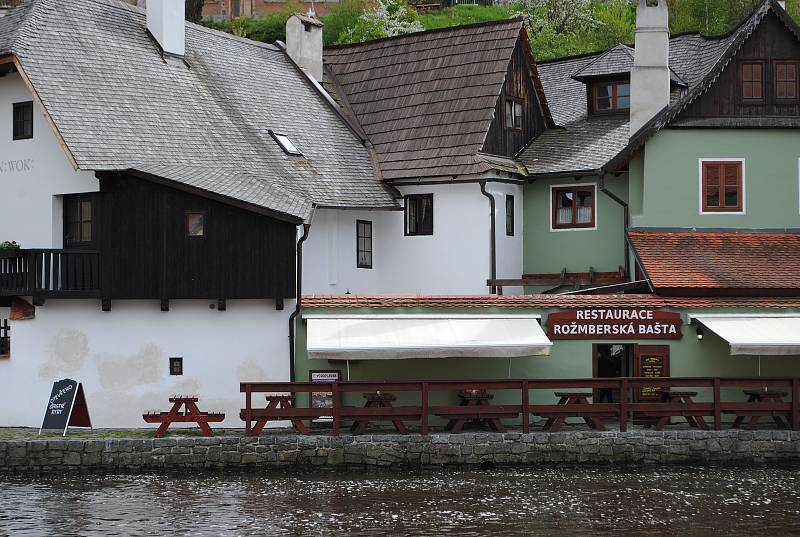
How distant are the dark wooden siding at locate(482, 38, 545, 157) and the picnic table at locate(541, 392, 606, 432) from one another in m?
10.9

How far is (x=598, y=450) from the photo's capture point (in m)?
31.2

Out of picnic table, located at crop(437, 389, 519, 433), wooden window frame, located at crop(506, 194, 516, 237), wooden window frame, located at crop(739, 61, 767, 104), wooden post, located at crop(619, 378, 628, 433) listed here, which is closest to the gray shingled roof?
wooden window frame, located at crop(506, 194, 516, 237)

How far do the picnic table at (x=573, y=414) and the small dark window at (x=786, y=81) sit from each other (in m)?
11.9

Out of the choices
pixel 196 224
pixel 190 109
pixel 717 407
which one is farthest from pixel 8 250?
pixel 717 407

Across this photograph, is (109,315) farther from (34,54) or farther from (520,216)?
(520,216)

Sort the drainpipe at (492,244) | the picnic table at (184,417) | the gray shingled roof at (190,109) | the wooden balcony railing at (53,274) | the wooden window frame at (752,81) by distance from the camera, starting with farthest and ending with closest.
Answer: the drainpipe at (492,244)
the wooden window frame at (752,81)
the gray shingled roof at (190,109)
the wooden balcony railing at (53,274)
the picnic table at (184,417)

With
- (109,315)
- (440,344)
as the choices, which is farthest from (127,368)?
(440,344)

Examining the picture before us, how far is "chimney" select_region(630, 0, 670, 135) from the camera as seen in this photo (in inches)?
1580

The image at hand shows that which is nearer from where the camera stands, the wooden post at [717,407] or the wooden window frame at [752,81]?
the wooden post at [717,407]

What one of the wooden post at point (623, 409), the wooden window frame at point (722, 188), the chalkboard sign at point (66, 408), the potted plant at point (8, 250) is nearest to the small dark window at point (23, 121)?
the potted plant at point (8, 250)

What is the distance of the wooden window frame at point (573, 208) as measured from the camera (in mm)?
41438

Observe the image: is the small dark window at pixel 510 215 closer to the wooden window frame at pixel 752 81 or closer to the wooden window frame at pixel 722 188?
the wooden window frame at pixel 722 188

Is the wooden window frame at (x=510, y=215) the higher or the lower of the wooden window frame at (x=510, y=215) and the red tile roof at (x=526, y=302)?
the higher

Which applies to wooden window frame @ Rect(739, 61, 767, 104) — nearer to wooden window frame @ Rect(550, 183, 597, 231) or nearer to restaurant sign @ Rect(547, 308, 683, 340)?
wooden window frame @ Rect(550, 183, 597, 231)
